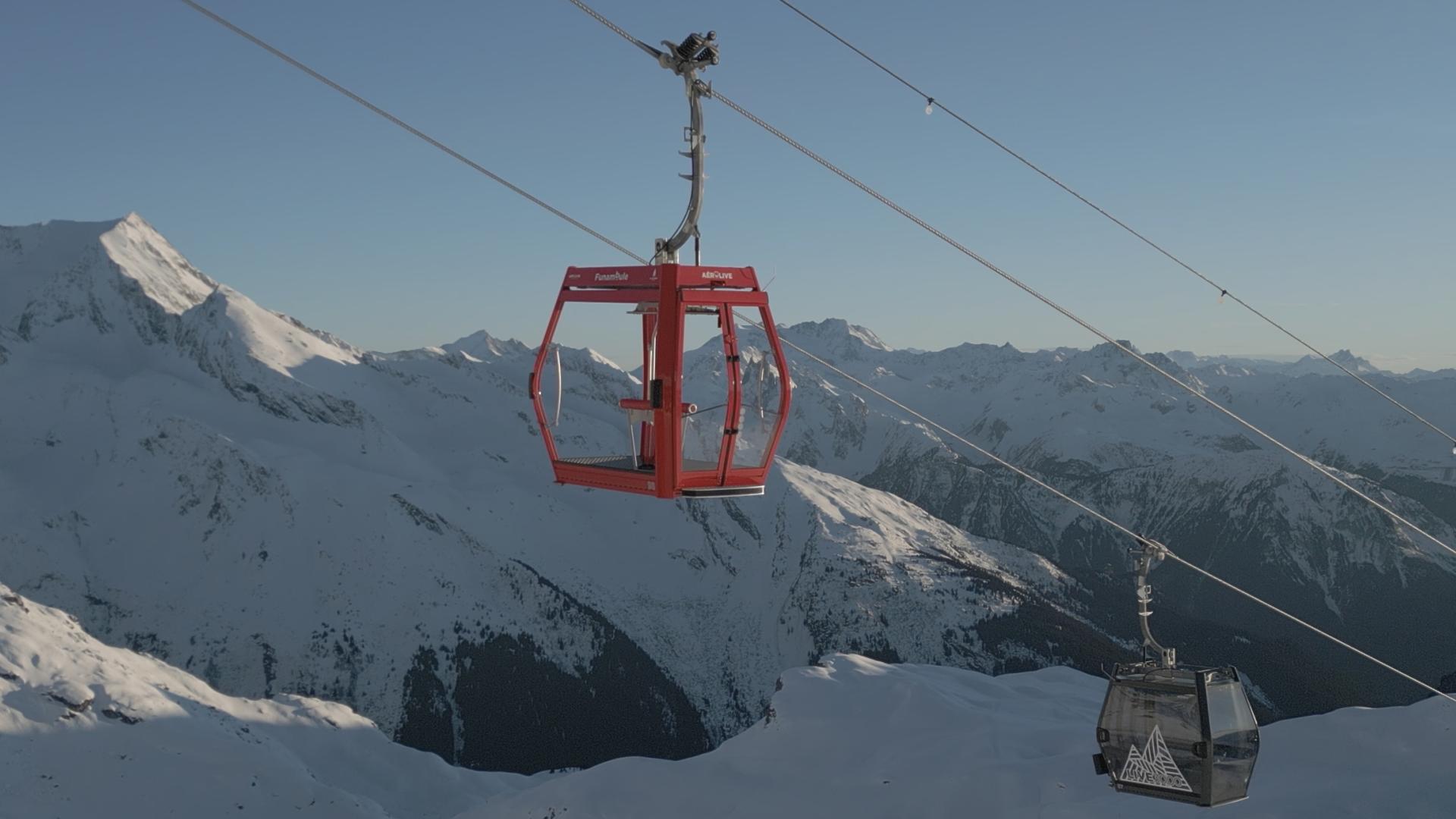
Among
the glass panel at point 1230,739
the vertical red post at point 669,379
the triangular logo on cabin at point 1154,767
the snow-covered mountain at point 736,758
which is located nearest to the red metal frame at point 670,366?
the vertical red post at point 669,379

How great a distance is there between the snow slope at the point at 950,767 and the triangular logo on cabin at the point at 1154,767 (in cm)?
3852

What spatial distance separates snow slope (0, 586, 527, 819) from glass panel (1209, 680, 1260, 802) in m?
77.4

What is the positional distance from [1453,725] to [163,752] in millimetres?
87109

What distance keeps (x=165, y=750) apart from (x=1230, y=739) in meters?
85.4

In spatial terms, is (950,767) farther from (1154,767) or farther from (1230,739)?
(1230,739)

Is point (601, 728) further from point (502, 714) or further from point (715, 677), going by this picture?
point (715, 677)

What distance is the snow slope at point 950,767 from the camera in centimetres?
5050

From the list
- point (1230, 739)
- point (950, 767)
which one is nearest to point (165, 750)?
point (950, 767)

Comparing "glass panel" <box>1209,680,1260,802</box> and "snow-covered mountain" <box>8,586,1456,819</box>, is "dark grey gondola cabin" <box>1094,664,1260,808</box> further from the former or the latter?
"snow-covered mountain" <box>8,586,1456,819</box>

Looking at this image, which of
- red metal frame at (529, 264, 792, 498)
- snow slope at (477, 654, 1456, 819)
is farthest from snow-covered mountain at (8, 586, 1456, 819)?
red metal frame at (529, 264, 792, 498)

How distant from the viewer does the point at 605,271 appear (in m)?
16.9

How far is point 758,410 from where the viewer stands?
57.5ft

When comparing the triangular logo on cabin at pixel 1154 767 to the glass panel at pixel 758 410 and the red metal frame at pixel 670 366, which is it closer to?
the red metal frame at pixel 670 366

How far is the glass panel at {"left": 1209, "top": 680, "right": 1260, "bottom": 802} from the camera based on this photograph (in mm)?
15438
